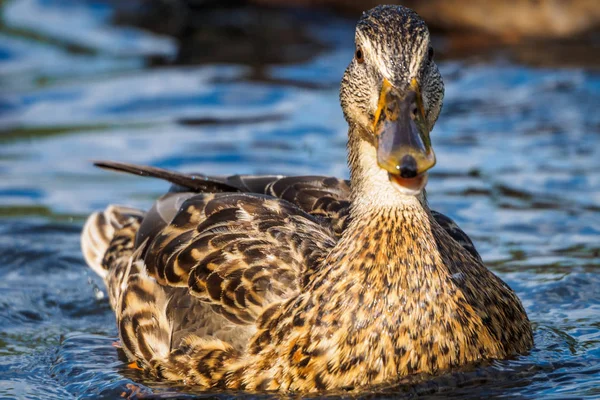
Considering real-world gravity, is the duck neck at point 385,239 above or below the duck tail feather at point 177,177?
below

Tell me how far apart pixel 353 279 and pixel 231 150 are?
222 inches

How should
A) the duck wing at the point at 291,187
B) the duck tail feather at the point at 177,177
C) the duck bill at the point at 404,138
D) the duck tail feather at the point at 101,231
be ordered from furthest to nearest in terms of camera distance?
the duck tail feather at the point at 101,231 < the duck tail feather at the point at 177,177 < the duck wing at the point at 291,187 < the duck bill at the point at 404,138

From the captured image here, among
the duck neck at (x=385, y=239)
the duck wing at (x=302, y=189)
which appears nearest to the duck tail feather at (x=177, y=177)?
the duck wing at (x=302, y=189)

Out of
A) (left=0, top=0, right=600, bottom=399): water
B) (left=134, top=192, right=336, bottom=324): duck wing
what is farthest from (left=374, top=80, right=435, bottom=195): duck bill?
(left=0, top=0, right=600, bottom=399): water

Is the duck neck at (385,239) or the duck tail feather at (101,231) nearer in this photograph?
the duck neck at (385,239)

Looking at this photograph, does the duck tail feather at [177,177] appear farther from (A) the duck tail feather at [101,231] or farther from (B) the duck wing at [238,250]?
(A) the duck tail feather at [101,231]

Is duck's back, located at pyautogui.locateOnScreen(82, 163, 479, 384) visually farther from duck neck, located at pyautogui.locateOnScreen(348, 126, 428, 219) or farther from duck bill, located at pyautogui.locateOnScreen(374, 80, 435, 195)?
duck bill, located at pyautogui.locateOnScreen(374, 80, 435, 195)

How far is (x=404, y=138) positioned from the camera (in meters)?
5.17

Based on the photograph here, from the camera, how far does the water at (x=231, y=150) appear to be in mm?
6758

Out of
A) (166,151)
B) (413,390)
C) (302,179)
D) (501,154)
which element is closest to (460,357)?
(413,390)

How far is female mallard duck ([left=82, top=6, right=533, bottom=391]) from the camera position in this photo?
5.45 metres

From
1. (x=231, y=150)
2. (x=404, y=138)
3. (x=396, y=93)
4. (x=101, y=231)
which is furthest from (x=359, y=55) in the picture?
(x=231, y=150)

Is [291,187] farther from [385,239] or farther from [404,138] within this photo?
[404,138]

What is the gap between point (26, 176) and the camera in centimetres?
1071
